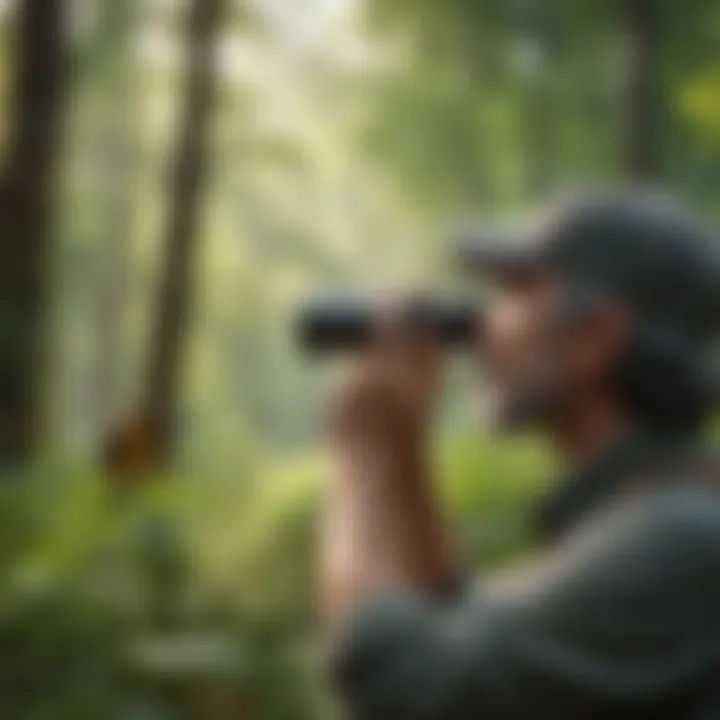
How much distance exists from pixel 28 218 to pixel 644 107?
0.53m

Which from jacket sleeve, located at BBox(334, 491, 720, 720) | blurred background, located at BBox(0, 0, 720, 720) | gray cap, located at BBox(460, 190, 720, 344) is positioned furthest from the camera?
blurred background, located at BBox(0, 0, 720, 720)

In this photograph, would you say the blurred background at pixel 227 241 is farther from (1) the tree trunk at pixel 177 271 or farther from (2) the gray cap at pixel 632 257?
(2) the gray cap at pixel 632 257

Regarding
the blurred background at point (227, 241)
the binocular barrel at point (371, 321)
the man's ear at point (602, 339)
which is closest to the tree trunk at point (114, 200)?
the blurred background at point (227, 241)

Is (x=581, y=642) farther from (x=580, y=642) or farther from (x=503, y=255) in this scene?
(x=503, y=255)

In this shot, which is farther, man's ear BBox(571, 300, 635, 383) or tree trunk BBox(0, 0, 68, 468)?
tree trunk BBox(0, 0, 68, 468)

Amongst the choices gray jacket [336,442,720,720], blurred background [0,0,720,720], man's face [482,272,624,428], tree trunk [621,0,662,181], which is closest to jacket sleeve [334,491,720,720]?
gray jacket [336,442,720,720]

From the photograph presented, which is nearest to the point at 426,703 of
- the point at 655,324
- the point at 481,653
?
the point at 481,653

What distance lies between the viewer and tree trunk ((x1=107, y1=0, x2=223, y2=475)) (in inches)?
57.9

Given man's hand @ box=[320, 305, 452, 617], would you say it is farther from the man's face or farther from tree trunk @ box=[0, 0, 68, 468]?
tree trunk @ box=[0, 0, 68, 468]

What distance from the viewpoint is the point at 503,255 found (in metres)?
0.90

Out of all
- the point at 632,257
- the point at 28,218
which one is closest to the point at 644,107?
the point at 28,218

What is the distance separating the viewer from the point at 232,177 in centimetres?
150

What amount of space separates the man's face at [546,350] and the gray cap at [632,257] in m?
0.01

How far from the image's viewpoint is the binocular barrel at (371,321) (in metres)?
0.93
